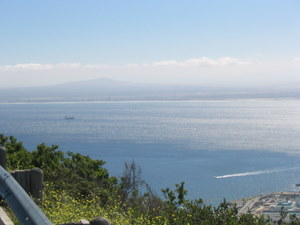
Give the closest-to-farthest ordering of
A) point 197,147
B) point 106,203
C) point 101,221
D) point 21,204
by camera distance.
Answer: point 101,221 → point 21,204 → point 106,203 → point 197,147

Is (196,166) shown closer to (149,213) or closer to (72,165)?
(72,165)

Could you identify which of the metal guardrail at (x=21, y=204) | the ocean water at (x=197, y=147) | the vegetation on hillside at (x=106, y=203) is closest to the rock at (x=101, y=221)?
the metal guardrail at (x=21, y=204)

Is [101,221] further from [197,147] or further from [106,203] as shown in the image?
[197,147]

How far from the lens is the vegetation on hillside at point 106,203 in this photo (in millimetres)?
5543

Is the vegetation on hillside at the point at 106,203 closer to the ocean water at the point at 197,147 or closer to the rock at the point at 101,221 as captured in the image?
the rock at the point at 101,221

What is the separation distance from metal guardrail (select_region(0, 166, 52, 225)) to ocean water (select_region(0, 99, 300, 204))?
27.5 metres

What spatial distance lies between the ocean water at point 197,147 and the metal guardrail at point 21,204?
27.5 m

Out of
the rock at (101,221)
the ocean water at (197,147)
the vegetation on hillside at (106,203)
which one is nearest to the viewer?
the rock at (101,221)

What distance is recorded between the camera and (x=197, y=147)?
2126 inches

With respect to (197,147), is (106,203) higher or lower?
higher

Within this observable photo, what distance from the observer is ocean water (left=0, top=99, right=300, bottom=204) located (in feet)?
118

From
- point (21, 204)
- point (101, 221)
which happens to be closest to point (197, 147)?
point (21, 204)

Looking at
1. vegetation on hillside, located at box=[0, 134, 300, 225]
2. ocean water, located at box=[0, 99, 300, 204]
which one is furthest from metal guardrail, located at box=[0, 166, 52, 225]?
ocean water, located at box=[0, 99, 300, 204]

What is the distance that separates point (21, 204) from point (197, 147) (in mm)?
52504
